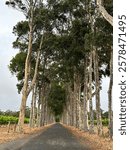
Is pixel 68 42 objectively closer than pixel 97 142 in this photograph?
No

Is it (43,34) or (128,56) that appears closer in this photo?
(128,56)

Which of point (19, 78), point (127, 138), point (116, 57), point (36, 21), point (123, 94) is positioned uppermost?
point (36, 21)

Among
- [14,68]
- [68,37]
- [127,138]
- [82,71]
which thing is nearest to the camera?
[127,138]

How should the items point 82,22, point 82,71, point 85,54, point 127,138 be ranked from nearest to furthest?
point 127,138
point 82,22
point 85,54
point 82,71

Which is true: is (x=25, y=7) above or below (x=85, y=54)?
above

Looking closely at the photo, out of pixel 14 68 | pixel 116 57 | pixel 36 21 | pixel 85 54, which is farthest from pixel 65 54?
pixel 116 57

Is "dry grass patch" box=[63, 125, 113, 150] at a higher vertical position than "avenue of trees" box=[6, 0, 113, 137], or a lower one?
lower

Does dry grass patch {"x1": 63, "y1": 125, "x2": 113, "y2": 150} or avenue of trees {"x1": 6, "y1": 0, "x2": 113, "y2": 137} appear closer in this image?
dry grass patch {"x1": 63, "y1": 125, "x2": 113, "y2": 150}

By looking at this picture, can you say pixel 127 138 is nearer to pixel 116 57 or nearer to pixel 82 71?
pixel 116 57

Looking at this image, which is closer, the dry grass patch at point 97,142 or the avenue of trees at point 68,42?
the dry grass patch at point 97,142

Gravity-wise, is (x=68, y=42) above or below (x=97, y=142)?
above

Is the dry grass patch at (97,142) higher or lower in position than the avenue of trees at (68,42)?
lower

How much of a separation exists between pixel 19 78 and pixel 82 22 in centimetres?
1961

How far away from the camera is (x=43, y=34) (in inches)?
1741
